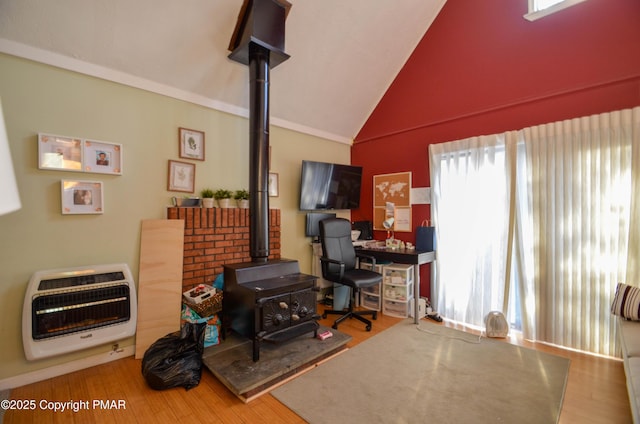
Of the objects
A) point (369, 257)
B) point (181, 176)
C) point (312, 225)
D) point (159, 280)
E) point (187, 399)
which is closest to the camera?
point (187, 399)

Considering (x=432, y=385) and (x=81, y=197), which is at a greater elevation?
(x=81, y=197)

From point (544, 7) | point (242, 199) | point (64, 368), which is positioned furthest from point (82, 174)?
point (544, 7)

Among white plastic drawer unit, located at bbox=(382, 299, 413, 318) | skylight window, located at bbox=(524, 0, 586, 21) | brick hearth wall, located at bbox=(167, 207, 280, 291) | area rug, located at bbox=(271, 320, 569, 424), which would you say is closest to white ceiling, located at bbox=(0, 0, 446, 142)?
skylight window, located at bbox=(524, 0, 586, 21)

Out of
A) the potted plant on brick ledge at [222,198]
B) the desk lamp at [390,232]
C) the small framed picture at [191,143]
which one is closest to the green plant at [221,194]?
the potted plant on brick ledge at [222,198]

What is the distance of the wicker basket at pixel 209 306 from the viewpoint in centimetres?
267

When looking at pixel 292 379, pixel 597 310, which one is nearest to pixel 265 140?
pixel 292 379

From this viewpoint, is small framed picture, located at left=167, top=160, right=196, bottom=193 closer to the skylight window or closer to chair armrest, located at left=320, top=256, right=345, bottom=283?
chair armrest, located at left=320, top=256, right=345, bottom=283

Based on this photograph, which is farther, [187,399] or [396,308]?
[396,308]

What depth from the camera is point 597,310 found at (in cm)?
254

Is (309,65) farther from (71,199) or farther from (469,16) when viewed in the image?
(71,199)

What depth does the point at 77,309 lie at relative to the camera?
2211 millimetres

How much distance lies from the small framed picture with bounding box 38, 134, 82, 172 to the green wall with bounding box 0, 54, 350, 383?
49 mm

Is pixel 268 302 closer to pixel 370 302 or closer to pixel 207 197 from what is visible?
Answer: pixel 207 197

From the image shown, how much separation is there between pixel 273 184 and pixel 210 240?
108 centimetres
